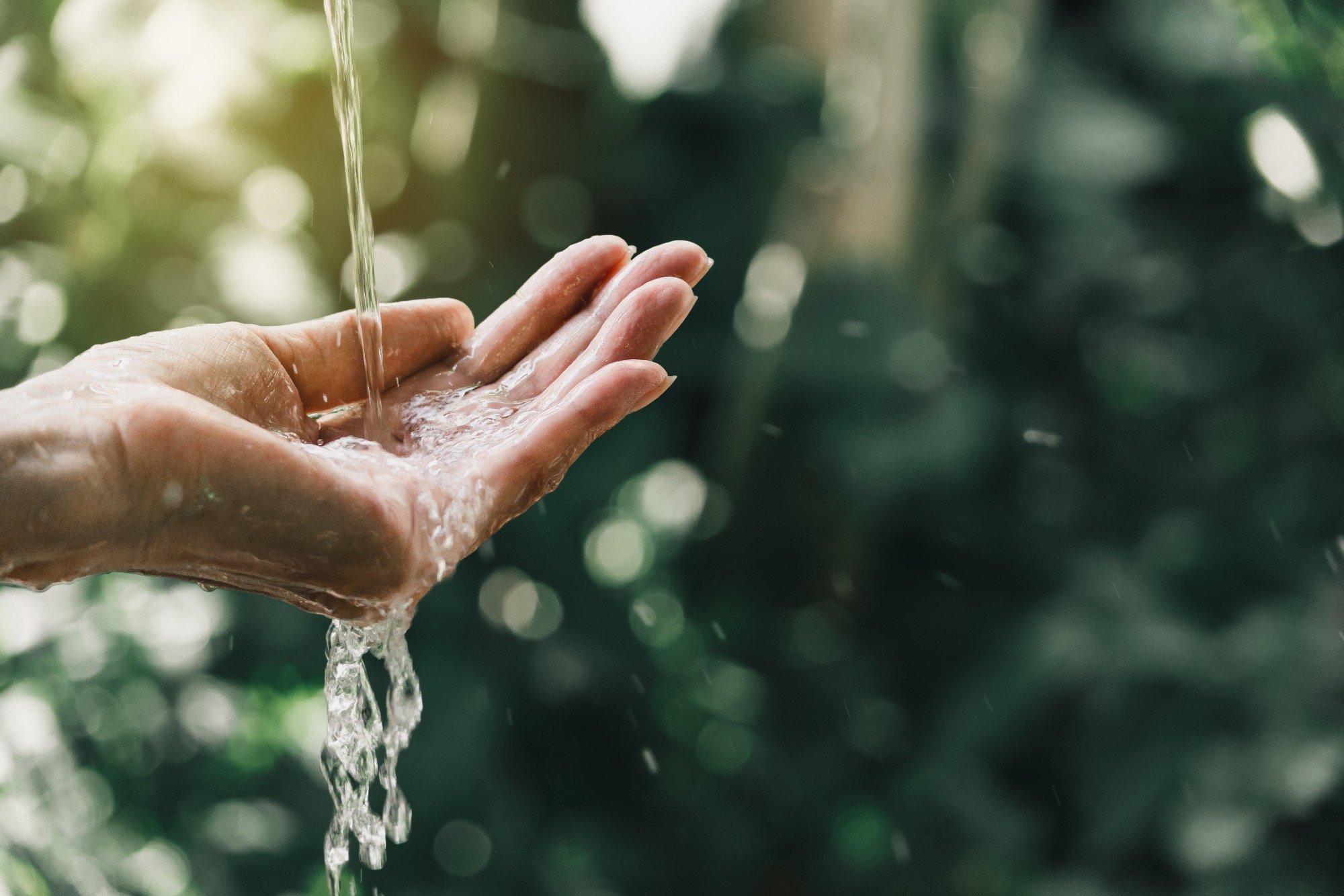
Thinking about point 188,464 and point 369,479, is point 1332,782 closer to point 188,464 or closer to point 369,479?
point 369,479

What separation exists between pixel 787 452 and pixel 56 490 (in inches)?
41.8

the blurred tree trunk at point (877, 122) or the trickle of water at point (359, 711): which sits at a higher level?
→ the blurred tree trunk at point (877, 122)

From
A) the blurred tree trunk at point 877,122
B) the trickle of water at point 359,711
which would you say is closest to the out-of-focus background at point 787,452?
the blurred tree trunk at point 877,122

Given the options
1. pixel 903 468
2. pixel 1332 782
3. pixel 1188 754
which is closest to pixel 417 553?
pixel 903 468

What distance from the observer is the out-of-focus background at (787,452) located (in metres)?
1.34

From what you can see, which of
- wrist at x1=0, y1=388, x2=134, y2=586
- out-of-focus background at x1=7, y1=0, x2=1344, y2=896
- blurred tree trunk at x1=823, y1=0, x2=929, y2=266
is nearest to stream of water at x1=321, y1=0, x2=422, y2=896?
wrist at x1=0, y1=388, x2=134, y2=586

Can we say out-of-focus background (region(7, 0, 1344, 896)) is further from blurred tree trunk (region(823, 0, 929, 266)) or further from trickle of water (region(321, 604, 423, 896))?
trickle of water (region(321, 604, 423, 896))

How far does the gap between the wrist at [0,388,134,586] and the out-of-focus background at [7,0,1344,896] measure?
72 centimetres

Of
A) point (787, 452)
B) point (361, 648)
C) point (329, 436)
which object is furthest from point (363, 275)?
point (787, 452)

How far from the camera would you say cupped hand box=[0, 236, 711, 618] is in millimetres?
613

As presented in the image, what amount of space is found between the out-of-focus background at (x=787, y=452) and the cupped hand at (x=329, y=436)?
533mm

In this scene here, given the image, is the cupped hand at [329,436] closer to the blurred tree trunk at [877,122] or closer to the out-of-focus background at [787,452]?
Answer: the out-of-focus background at [787,452]

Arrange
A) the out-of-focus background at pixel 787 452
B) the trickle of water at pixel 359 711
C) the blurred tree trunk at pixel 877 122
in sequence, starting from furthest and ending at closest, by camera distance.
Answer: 1. the blurred tree trunk at pixel 877 122
2. the out-of-focus background at pixel 787 452
3. the trickle of water at pixel 359 711

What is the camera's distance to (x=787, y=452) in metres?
1.55
